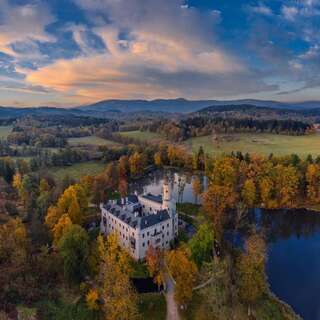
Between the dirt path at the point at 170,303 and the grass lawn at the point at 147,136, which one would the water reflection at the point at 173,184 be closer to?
the dirt path at the point at 170,303

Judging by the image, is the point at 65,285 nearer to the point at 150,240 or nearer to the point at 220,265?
the point at 150,240

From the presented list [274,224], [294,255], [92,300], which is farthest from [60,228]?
[274,224]

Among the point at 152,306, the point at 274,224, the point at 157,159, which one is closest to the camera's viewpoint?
the point at 152,306

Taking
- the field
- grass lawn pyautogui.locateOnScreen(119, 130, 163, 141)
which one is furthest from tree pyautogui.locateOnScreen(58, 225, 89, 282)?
grass lawn pyautogui.locateOnScreen(119, 130, 163, 141)

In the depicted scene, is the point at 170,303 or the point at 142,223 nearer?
the point at 170,303

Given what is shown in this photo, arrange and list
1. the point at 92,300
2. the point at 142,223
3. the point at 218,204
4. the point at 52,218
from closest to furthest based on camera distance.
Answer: the point at 92,300
the point at 142,223
the point at 52,218
the point at 218,204

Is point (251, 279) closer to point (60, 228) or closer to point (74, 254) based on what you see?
point (74, 254)

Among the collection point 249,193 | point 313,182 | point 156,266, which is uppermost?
point 313,182
